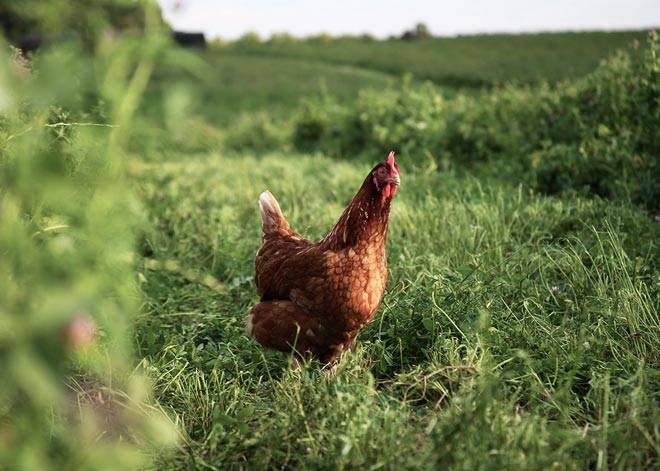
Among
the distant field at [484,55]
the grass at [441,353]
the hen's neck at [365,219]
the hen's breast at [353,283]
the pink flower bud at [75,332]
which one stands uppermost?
the distant field at [484,55]

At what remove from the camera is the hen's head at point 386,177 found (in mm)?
2580

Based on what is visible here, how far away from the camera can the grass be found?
205cm

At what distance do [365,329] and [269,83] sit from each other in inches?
707

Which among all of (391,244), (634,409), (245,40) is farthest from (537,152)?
(245,40)

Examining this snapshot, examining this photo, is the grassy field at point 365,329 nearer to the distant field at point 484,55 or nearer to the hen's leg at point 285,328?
the hen's leg at point 285,328

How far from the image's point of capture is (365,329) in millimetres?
3170

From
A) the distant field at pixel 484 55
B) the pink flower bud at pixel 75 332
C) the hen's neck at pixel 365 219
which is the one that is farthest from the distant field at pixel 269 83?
the pink flower bud at pixel 75 332

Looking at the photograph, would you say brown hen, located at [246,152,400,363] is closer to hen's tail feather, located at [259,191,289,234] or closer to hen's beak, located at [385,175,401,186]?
hen's beak, located at [385,175,401,186]

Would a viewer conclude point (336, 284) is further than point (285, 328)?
No

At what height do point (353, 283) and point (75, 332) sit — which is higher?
point (75, 332)

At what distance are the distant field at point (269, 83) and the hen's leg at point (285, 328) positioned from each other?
36.7 feet

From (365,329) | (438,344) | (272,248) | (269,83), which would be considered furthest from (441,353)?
(269,83)

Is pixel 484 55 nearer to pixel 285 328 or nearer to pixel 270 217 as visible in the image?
pixel 270 217

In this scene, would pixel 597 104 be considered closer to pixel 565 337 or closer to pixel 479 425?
pixel 565 337
